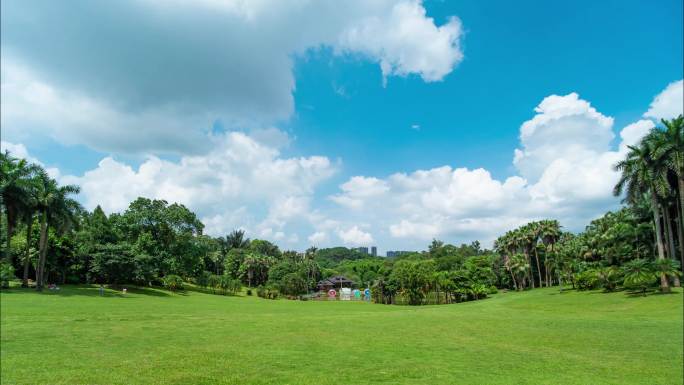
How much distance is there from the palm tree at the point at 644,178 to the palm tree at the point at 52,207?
64.1m

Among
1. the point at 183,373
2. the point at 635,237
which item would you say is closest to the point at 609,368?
the point at 183,373

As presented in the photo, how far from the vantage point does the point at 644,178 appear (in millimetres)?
41156

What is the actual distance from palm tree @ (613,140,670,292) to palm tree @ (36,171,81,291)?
6407cm

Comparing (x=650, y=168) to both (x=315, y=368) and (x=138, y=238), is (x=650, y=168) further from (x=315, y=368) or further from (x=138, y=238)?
(x=138, y=238)

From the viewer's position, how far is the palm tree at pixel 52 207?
145ft

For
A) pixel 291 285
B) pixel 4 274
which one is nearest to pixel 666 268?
pixel 291 285

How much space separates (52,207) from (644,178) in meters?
65.3

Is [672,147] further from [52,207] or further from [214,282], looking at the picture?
[52,207]

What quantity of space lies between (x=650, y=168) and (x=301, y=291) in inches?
2244

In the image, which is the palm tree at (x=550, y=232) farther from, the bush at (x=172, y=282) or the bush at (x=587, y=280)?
the bush at (x=172, y=282)

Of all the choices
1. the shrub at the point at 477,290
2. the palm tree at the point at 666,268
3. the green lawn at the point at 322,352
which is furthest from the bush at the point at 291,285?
the palm tree at the point at 666,268

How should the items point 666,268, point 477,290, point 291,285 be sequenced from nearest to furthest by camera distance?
point 666,268 < point 477,290 < point 291,285

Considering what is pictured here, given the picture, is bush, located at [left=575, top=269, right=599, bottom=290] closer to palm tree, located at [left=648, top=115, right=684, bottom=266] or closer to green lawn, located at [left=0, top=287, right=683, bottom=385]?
palm tree, located at [left=648, top=115, right=684, bottom=266]

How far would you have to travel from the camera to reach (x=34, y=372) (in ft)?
33.3
